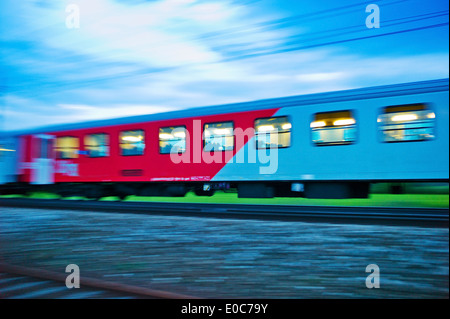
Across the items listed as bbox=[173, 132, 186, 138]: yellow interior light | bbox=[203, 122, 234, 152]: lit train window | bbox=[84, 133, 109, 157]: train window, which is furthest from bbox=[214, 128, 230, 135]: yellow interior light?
bbox=[84, 133, 109, 157]: train window

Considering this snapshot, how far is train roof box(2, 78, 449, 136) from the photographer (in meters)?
8.12

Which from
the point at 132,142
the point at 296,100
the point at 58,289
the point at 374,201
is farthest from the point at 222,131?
the point at 58,289

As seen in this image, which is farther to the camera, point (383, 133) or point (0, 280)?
point (383, 133)

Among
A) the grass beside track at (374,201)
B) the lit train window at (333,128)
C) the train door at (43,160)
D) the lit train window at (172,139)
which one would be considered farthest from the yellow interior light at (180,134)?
the train door at (43,160)

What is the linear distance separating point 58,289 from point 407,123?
8.06m

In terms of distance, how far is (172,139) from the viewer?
10938 millimetres

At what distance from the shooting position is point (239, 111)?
1009 centimetres

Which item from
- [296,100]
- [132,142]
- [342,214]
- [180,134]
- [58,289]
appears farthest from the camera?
[132,142]

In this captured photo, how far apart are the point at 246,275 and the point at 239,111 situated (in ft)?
22.2

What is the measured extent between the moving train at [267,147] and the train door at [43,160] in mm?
40

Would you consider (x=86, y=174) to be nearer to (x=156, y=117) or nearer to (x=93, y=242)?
(x=156, y=117)

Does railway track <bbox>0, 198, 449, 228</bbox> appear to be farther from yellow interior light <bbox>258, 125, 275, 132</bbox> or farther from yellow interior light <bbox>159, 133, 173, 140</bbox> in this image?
yellow interior light <bbox>159, 133, 173, 140</bbox>

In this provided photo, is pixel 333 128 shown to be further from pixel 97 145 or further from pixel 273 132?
pixel 97 145
